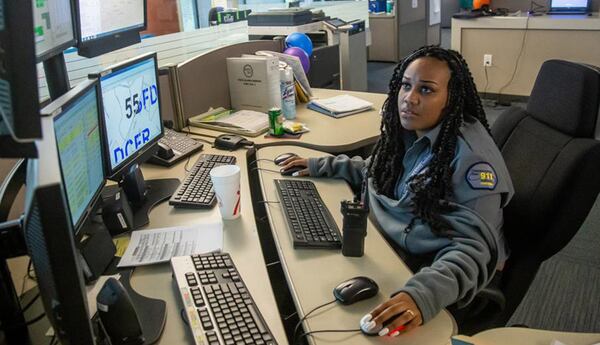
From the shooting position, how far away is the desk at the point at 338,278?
1021 millimetres

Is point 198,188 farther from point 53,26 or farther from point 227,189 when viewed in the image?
point 53,26

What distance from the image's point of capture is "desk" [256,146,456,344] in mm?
1021

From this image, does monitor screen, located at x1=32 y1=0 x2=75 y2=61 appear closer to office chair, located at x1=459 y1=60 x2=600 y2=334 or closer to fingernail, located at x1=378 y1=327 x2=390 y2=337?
fingernail, located at x1=378 y1=327 x2=390 y2=337

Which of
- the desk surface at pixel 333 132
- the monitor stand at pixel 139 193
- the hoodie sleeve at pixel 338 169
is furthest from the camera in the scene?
the desk surface at pixel 333 132

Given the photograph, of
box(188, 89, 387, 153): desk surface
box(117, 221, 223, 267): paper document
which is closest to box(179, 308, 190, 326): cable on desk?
box(117, 221, 223, 267): paper document

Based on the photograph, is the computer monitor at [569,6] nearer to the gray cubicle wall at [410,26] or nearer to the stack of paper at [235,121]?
the gray cubicle wall at [410,26]

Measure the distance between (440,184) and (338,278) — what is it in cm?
38

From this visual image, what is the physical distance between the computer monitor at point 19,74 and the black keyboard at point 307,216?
0.87m

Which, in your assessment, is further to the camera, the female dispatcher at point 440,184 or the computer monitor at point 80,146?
the female dispatcher at point 440,184

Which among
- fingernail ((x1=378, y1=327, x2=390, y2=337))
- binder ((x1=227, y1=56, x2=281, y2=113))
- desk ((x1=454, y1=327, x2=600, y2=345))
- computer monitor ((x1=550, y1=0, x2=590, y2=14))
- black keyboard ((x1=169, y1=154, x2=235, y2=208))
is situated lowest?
desk ((x1=454, y1=327, x2=600, y2=345))

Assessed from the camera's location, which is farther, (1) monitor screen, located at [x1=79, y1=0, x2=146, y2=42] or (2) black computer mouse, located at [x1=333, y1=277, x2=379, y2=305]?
(1) monitor screen, located at [x1=79, y1=0, x2=146, y2=42]

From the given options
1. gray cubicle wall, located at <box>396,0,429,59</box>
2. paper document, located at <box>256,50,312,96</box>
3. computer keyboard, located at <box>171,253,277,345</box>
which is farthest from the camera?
gray cubicle wall, located at <box>396,0,429,59</box>

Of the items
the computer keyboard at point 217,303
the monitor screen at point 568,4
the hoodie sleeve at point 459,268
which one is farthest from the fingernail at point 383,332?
the monitor screen at point 568,4

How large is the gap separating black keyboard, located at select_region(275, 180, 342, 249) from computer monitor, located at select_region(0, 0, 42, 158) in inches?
34.1
